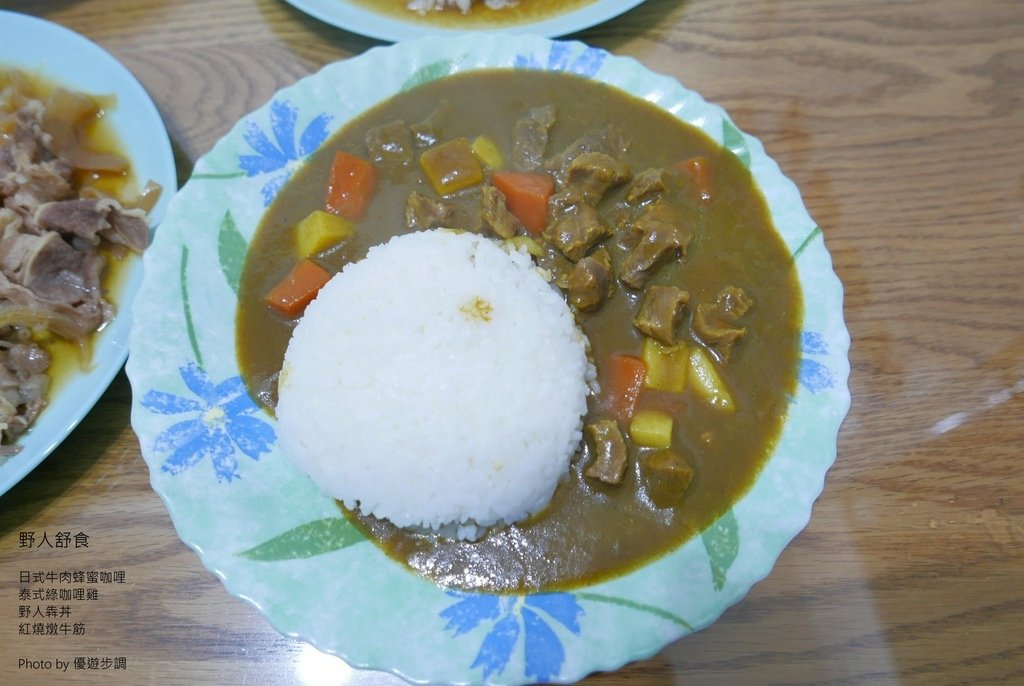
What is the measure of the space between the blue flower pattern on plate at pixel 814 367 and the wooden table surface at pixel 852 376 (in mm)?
352

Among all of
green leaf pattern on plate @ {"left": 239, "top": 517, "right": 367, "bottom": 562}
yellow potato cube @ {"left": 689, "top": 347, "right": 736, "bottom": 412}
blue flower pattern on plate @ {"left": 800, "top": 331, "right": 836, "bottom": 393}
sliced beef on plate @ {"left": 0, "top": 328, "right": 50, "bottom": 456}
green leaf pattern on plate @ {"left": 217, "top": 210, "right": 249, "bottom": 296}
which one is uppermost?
green leaf pattern on plate @ {"left": 217, "top": 210, "right": 249, "bottom": 296}

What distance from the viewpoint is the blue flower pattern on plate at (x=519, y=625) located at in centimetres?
188

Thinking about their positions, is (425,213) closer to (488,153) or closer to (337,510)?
(488,153)

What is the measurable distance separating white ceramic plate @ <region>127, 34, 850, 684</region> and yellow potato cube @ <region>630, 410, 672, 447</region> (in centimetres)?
32

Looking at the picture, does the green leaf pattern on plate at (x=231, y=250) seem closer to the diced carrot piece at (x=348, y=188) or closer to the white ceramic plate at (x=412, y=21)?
the diced carrot piece at (x=348, y=188)

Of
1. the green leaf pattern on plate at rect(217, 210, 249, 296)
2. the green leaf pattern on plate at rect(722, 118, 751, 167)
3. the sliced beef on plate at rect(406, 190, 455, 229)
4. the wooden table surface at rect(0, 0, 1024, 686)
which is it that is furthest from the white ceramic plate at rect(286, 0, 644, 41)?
the green leaf pattern on plate at rect(217, 210, 249, 296)

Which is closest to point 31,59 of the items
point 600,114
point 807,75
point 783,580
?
point 600,114

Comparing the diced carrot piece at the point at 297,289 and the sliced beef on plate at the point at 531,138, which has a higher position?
the sliced beef on plate at the point at 531,138

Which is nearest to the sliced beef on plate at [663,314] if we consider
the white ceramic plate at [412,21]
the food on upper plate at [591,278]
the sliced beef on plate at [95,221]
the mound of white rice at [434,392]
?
the food on upper plate at [591,278]

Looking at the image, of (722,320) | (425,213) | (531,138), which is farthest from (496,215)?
(722,320)

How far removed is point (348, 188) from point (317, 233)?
0.82 feet

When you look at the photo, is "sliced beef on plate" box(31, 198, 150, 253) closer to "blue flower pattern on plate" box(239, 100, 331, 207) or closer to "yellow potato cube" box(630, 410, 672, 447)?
"blue flower pattern on plate" box(239, 100, 331, 207)

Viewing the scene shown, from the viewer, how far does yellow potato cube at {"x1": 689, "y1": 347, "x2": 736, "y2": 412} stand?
228 cm

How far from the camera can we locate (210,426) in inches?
87.7
